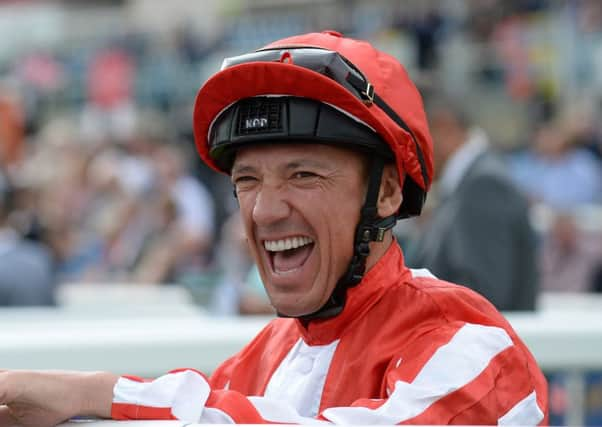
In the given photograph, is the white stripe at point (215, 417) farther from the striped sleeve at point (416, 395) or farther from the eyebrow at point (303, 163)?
the eyebrow at point (303, 163)

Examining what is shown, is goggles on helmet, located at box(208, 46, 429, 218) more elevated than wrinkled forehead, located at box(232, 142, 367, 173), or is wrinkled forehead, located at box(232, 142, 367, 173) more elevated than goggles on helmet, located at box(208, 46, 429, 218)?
goggles on helmet, located at box(208, 46, 429, 218)

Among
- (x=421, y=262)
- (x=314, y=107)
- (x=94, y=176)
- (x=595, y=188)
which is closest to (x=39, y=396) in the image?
(x=314, y=107)

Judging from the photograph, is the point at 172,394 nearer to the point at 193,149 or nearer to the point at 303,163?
the point at 303,163

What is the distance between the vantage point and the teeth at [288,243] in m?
2.13

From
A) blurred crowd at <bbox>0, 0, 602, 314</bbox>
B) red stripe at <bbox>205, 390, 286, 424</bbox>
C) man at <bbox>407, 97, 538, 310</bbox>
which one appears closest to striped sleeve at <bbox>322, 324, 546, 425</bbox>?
red stripe at <bbox>205, 390, 286, 424</bbox>

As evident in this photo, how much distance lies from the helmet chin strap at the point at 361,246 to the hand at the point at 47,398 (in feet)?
1.49

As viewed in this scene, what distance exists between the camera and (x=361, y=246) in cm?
219

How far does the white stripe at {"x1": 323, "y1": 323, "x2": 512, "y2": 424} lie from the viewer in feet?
6.23

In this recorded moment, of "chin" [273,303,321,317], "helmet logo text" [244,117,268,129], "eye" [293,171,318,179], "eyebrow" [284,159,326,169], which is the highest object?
"helmet logo text" [244,117,268,129]

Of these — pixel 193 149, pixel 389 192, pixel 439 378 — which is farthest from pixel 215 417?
pixel 193 149

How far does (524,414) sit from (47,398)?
826mm

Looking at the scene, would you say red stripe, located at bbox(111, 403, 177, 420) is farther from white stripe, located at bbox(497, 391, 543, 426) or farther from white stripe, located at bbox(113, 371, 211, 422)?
white stripe, located at bbox(497, 391, 543, 426)

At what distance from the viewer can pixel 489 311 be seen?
217 cm

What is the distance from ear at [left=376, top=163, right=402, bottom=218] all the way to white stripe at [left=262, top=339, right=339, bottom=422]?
270mm
